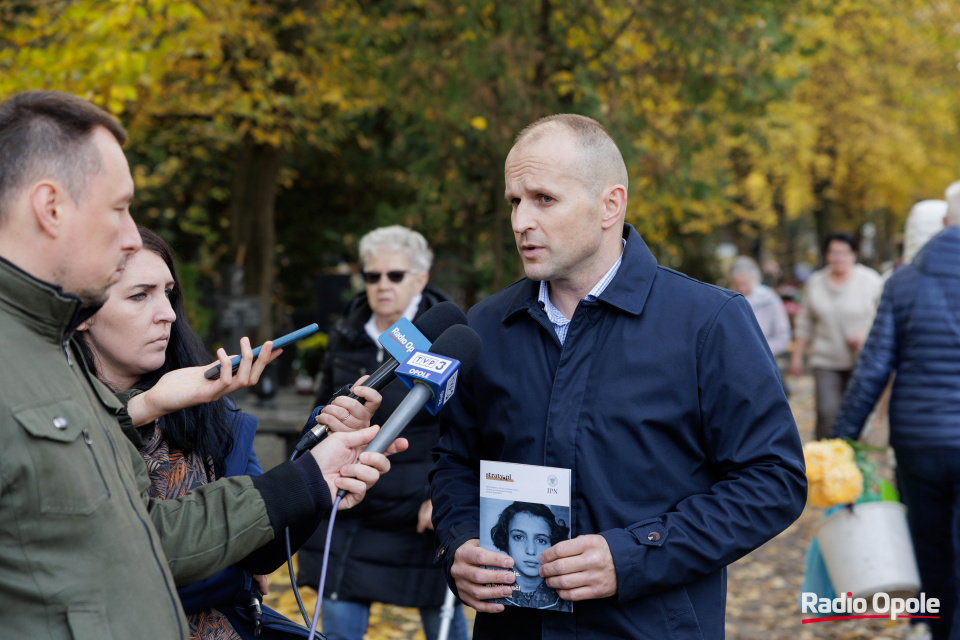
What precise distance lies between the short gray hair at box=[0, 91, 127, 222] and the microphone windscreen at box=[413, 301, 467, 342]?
991 mm

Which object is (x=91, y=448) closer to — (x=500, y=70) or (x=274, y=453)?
(x=500, y=70)

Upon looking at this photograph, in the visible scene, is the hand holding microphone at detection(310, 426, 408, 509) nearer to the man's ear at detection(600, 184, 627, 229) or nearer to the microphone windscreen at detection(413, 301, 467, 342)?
the microphone windscreen at detection(413, 301, 467, 342)

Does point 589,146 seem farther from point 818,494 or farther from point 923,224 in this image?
point 923,224

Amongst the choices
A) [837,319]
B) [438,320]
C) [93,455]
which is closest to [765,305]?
[837,319]

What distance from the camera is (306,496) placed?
6.40ft

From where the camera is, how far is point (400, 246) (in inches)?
175

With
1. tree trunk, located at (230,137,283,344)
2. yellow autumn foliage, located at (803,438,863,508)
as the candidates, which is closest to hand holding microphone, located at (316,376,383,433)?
yellow autumn foliage, located at (803,438,863,508)

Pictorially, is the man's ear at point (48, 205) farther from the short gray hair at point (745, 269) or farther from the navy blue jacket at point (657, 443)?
the short gray hair at point (745, 269)

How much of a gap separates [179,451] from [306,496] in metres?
0.51

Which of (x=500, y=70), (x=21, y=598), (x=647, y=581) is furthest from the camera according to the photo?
(x=500, y=70)

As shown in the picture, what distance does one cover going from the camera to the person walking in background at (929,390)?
407 centimetres

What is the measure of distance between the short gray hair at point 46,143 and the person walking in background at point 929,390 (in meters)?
3.83

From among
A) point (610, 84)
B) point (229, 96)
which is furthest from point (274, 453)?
point (610, 84)

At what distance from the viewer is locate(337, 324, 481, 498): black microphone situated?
1910 millimetres
